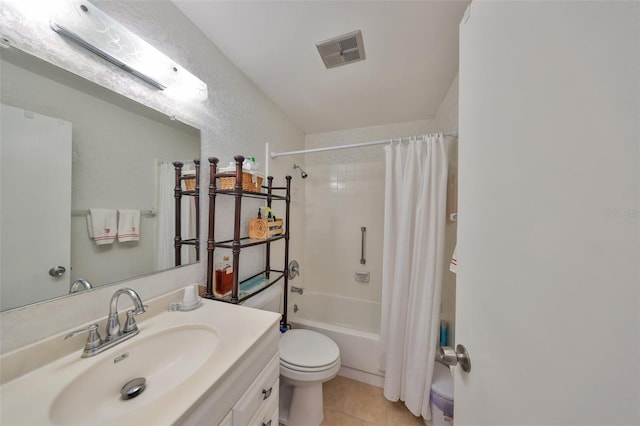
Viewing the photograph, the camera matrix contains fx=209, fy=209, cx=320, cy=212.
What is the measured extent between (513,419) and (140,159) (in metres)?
1.39

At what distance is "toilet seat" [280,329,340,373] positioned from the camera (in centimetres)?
126

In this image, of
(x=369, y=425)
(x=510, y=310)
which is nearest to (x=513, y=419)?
(x=510, y=310)

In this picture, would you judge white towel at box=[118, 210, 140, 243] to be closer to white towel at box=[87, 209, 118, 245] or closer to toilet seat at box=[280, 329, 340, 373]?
white towel at box=[87, 209, 118, 245]

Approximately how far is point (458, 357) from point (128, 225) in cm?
127

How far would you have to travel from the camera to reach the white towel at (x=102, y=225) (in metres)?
0.76

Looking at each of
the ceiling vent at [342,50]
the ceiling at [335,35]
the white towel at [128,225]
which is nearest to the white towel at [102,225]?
the white towel at [128,225]

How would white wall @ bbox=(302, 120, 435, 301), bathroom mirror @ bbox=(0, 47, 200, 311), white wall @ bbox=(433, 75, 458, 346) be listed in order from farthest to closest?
white wall @ bbox=(302, 120, 435, 301) → white wall @ bbox=(433, 75, 458, 346) → bathroom mirror @ bbox=(0, 47, 200, 311)

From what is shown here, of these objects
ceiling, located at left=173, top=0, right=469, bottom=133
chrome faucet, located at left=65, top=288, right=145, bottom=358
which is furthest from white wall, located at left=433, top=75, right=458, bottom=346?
chrome faucet, located at left=65, top=288, right=145, bottom=358

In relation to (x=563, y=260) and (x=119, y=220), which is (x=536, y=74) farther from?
(x=119, y=220)

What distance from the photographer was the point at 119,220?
839mm

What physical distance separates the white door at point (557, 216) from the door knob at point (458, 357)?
3 cm

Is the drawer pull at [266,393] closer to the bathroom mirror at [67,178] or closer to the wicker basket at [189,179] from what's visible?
the bathroom mirror at [67,178]

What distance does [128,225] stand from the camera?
0.87 meters

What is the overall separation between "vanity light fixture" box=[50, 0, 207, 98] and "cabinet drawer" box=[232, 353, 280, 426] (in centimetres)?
133
